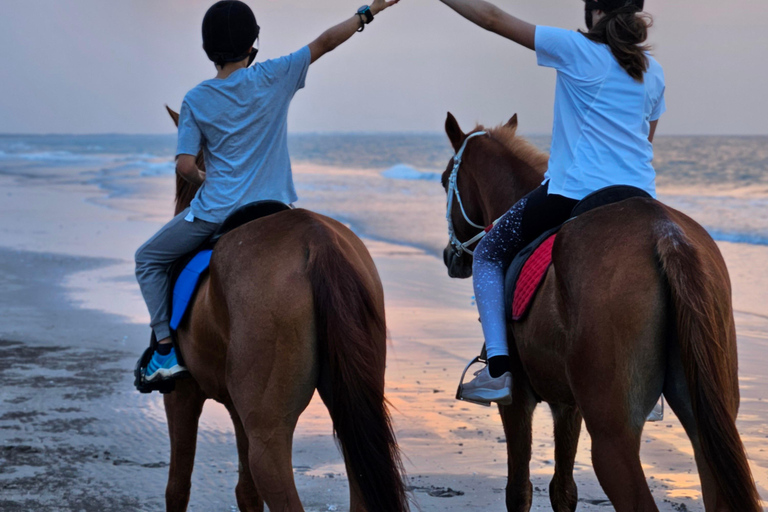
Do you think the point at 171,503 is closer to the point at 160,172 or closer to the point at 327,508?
the point at 327,508

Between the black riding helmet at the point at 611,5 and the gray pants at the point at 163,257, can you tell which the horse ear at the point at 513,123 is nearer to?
the black riding helmet at the point at 611,5

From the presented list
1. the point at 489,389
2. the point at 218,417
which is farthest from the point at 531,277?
the point at 218,417

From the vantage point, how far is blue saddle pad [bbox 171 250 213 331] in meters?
3.51

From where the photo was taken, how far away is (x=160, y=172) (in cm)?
3769

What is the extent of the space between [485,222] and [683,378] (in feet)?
6.54

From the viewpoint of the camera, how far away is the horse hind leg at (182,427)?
3.77 meters

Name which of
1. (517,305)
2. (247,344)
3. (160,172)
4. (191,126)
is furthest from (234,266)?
(160,172)

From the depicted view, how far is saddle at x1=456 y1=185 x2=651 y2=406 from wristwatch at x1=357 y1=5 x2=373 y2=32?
1305 millimetres

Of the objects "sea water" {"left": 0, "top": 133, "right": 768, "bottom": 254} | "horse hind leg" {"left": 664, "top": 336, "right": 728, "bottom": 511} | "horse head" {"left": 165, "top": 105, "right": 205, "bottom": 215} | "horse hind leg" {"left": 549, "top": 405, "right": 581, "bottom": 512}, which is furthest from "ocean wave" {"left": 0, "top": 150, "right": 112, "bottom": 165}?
"horse hind leg" {"left": 664, "top": 336, "right": 728, "bottom": 511}

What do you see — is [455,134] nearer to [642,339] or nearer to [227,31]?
[227,31]

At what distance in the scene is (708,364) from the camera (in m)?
2.39

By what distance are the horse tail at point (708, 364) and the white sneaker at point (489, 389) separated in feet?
3.15

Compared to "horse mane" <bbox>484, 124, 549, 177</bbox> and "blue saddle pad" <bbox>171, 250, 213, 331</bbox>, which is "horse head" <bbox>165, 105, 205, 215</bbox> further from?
"horse mane" <bbox>484, 124, 549, 177</bbox>

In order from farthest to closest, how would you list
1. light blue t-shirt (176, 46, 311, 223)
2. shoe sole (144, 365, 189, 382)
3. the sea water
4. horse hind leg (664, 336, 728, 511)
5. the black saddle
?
1. the sea water
2. shoe sole (144, 365, 189, 382)
3. light blue t-shirt (176, 46, 311, 223)
4. the black saddle
5. horse hind leg (664, 336, 728, 511)
